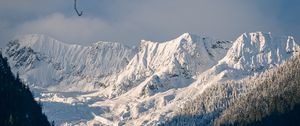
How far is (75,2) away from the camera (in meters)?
145

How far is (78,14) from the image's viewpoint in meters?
148

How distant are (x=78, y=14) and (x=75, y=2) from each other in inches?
154
